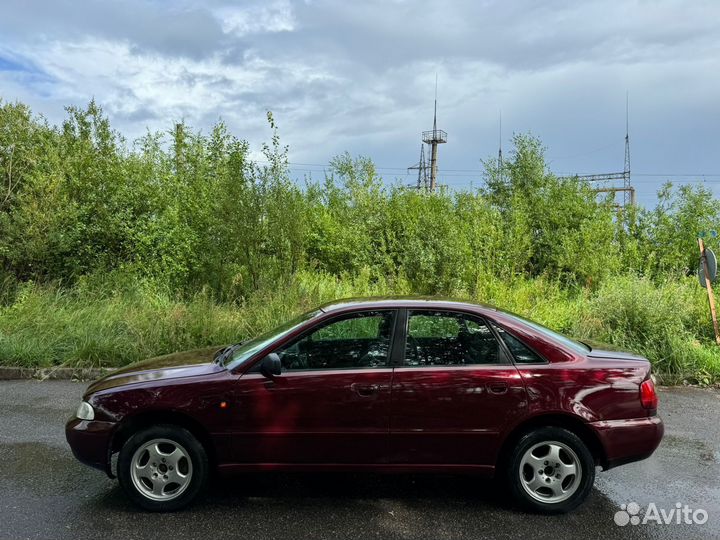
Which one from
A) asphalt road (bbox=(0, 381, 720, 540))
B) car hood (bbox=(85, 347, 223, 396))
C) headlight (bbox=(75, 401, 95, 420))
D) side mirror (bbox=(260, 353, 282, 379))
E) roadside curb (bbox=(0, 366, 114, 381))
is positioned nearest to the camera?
asphalt road (bbox=(0, 381, 720, 540))

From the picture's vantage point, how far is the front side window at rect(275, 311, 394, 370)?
156 inches

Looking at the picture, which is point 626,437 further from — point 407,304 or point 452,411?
point 407,304

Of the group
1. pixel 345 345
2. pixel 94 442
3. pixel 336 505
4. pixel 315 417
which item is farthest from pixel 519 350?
pixel 94 442

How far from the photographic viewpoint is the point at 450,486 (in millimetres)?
4336

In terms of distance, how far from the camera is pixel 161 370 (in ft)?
13.6

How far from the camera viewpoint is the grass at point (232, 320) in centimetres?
827

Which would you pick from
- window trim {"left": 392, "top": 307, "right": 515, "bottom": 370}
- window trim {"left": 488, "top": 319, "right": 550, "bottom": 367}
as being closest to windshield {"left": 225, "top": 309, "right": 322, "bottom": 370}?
window trim {"left": 392, "top": 307, "right": 515, "bottom": 370}

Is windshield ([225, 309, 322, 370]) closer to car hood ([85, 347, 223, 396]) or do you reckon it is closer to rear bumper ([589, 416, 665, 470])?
car hood ([85, 347, 223, 396])

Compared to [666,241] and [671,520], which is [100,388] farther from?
[666,241]

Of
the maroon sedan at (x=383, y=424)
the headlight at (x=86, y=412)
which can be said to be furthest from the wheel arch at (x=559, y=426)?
the headlight at (x=86, y=412)

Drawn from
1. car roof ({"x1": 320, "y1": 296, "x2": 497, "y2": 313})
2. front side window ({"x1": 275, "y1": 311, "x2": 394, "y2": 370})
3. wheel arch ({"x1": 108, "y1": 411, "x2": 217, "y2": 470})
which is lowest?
wheel arch ({"x1": 108, "y1": 411, "x2": 217, "y2": 470})

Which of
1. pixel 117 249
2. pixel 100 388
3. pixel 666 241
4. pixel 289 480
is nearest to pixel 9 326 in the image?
pixel 117 249

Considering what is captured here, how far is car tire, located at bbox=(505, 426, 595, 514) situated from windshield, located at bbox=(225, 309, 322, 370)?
1832 millimetres

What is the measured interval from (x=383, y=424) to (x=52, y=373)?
629 cm
